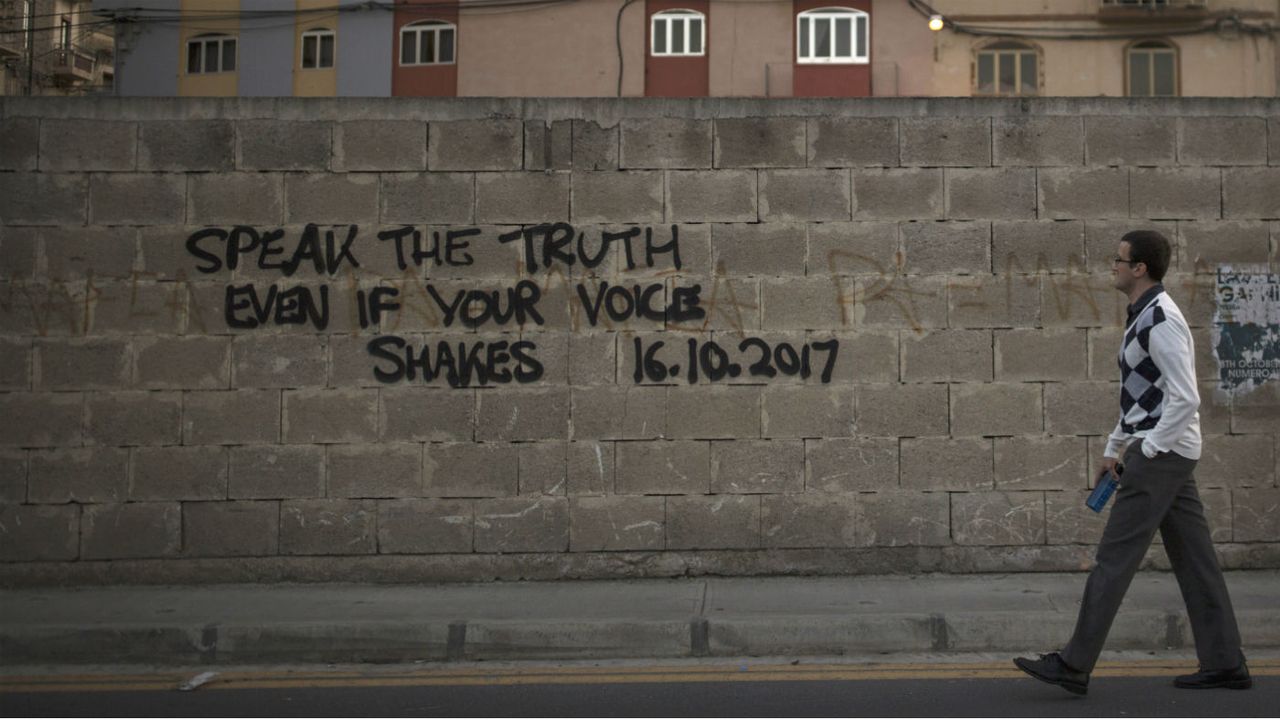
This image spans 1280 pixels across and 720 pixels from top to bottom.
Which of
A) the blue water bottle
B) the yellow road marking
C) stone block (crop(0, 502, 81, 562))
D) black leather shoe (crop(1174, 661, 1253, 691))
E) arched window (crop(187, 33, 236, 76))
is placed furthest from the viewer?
arched window (crop(187, 33, 236, 76))

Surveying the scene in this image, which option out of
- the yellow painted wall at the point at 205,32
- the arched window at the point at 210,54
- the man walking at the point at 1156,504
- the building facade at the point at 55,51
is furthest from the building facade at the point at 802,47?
the man walking at the point at 1156,504

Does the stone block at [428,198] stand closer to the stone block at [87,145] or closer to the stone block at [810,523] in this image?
the stone block at [87,145]

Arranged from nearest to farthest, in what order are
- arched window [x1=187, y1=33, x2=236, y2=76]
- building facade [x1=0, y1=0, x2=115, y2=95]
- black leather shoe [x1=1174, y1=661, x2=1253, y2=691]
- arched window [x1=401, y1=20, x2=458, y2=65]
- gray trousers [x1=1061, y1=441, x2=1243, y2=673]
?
1. gray trousers [x1=1061, y1=441, x2=1243, y2=673]
2. black leather shoe [x1=1174, y1=661, x2=1253, y2=691]
3. arched window [x1=401, y1=20, x2=458, y2=65]
4. building facade [x1=0, y1=0, x2=115, y2=95]
5. arched window [x1=187, y1=33, x2=236, y2=76]

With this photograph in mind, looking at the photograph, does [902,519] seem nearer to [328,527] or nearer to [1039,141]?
[1039,141]

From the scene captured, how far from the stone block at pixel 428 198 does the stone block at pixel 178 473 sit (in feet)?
5.73

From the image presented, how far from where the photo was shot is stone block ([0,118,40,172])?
7117 millimetres

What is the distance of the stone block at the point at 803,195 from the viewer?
7109 mm

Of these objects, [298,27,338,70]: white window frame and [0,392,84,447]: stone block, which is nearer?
[0,392,84,447]: stone block

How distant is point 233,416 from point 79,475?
3.13 ft

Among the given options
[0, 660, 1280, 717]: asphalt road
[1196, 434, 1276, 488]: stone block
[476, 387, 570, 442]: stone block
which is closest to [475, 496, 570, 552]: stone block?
[476, 387, 570, 442]: stone block

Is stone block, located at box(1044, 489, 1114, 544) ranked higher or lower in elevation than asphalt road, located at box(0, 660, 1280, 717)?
higher

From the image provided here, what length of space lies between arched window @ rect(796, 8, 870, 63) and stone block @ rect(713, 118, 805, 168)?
19.8 meters

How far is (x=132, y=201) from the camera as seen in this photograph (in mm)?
7113

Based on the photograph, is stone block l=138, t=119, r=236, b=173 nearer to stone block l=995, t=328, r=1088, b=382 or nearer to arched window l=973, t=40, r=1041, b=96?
stone block l=995, t=328, r=1088, b=382
